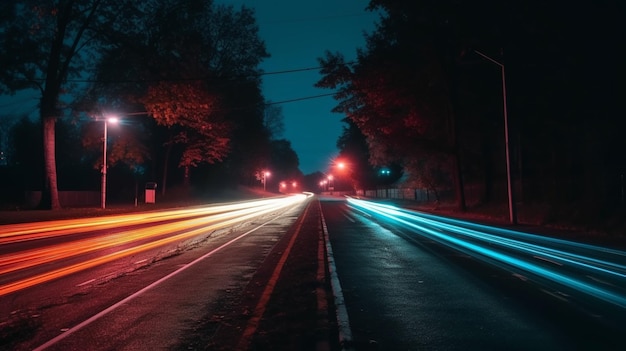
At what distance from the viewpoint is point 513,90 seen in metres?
33.4

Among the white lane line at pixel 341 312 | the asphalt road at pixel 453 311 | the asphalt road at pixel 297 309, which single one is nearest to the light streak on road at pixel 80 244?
the asphalt road at pixel 297 309

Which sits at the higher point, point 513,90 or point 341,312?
point 513,90

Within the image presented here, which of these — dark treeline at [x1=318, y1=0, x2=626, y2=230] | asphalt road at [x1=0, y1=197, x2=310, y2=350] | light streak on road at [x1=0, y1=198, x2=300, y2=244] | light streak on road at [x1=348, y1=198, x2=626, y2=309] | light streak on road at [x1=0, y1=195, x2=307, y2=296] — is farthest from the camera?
dark treeline at [x1=318, y1=0, x2=626, y2=230]

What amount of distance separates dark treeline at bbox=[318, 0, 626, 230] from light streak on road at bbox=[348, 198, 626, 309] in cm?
667

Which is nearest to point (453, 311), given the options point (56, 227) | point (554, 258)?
point (554, 258)

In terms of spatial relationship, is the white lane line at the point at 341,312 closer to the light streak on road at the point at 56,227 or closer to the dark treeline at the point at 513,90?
the light streak on road at the point at 56,227

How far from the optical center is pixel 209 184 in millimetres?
81000

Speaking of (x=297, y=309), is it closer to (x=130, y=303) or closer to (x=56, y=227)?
(x=130, y=303)

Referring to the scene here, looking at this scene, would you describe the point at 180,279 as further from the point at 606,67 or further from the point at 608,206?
the point at 606,67

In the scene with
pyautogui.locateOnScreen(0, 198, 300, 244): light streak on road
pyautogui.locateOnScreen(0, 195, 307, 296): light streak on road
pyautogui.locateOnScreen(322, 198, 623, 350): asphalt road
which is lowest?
pyautogui.locateOnScreen(322, 198, 623, 350): asphalt road

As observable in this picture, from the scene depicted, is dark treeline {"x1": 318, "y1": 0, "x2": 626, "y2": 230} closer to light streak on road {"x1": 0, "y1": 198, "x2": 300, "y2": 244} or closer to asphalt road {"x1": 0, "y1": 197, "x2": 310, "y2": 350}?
light streak on road {"x1": 0, "y1": 198, "x2": 300, "y2": 244}

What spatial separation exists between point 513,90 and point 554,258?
871 inches

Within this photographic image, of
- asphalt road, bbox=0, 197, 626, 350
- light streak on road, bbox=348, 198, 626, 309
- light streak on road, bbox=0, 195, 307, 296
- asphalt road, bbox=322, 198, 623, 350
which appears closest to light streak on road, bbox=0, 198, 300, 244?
light streak on road, bbox=0, 195, 307, 296

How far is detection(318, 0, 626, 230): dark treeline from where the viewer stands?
1017 inches
